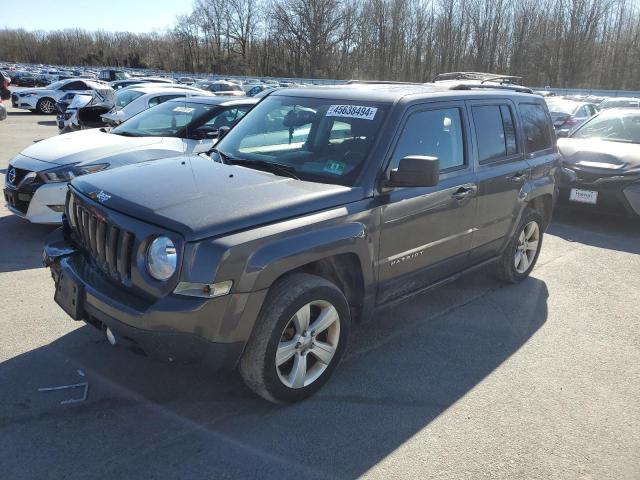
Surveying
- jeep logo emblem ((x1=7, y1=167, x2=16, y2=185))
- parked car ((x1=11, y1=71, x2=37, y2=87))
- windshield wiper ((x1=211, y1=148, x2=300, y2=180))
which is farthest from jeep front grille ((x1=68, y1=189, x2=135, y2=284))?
parked car ((x1=11, y1=71, x2=37, y2=87))

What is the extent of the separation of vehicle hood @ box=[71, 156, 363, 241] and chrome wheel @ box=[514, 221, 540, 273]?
9.00 ft

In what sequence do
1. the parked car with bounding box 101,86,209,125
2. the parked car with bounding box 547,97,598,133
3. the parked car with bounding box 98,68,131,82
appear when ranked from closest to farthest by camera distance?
the parked car with bounding box 101,86,209,125, the parked car with bounding box 547,97,598,133, the parked car with bounding box 98,68,131,82

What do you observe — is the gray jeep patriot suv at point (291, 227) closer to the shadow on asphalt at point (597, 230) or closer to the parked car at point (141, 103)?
the shadow on asphalt at point (597, 230)

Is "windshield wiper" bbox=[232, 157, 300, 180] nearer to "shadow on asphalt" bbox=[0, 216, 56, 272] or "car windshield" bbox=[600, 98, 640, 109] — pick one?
"shadow on asphalt" bbox=[0, 216, 56, 272]

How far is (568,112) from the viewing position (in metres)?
15.5

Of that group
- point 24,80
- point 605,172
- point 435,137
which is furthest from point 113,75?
point 435,137

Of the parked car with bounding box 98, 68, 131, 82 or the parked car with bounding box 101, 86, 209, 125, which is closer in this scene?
the parked car with bounding box 101, 86, 209, 125

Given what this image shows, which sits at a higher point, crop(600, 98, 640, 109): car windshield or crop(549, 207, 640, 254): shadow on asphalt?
crop(600, 98, 640, 109): car windshield

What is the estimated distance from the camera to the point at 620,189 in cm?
759

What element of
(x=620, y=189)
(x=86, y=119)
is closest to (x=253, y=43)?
(x=86, y=119)

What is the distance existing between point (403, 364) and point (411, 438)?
85cm

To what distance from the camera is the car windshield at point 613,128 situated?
8930mm

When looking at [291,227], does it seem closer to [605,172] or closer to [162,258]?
[162,258]

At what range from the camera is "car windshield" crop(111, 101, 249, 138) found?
Result: 24.6ft
